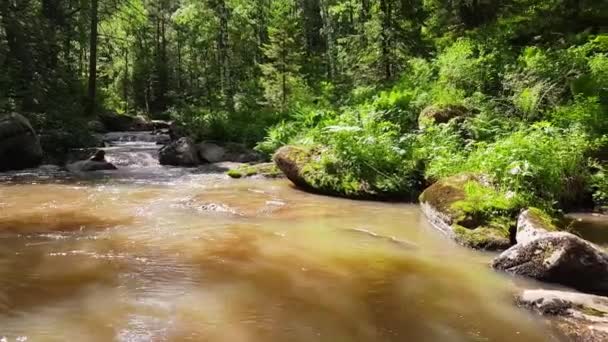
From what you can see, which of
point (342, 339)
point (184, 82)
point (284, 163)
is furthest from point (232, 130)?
point (184, 82)

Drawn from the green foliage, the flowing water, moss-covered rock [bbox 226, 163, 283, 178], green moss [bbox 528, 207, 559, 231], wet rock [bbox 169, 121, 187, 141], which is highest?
wet rock [bbox 169, 121, 187, 141]

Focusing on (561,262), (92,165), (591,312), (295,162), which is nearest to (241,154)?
(92,165)

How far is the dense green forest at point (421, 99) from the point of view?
9.52 meters

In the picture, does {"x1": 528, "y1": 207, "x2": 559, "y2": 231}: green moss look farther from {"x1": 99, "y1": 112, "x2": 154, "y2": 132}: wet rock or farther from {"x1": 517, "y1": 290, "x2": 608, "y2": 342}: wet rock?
{"x1": 99, "y1": 112, "x2": 154, "y2": 132}: wet rock

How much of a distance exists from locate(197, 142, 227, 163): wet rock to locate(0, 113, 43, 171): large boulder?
4806 millimetres

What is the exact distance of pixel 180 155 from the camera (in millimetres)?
16422

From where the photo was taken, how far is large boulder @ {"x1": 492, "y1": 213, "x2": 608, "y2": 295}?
5477 millimetres

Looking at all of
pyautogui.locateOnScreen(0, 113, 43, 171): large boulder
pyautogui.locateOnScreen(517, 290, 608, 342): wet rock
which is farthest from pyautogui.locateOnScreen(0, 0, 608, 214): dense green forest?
pyautogui.locateOnScreen(517, 290, 608, 342): wet rock

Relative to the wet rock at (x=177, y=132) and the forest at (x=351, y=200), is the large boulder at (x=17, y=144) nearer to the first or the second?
the forest at (x=351, y=200)

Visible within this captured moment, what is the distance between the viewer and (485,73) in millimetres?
14008

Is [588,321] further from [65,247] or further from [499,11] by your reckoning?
[499,11]

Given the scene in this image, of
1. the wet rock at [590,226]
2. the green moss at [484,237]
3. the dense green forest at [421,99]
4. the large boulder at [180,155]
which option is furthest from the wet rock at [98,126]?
the wet rock at [590,226]

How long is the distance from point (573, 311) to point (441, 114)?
8.32 m

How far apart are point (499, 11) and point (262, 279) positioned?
17609mm
